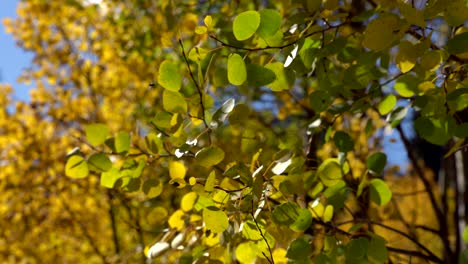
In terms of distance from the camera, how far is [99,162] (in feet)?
3.80

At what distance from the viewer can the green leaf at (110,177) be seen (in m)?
1.19

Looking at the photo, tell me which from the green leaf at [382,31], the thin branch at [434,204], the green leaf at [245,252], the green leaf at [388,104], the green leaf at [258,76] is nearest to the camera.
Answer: the green leaf at [382,31]

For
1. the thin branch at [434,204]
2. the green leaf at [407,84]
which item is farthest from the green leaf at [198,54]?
the thin branch at [434,204]

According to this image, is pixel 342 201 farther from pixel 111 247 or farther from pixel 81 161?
pixel 111 247

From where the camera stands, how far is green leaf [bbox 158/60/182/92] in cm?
97

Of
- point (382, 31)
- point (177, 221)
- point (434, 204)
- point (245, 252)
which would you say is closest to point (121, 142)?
point (177, 221)

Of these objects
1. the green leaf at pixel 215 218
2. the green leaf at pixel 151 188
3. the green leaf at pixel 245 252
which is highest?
the green leaf at pixel 215 218

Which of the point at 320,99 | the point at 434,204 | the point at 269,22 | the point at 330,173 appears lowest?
the point at 434,204

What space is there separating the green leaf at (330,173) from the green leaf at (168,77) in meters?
0.37

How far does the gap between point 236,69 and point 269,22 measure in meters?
0.09

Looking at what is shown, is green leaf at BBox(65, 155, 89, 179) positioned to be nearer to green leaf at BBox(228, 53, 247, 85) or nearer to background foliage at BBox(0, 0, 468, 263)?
background foliage at BBox(0, 0, 468, 263)

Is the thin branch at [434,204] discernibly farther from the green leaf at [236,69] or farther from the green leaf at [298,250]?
the green leaf at [236,69]

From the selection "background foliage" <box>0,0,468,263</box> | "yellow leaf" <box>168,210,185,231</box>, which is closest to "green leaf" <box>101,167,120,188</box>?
"background foliage" <box>0,0,468,263</box>

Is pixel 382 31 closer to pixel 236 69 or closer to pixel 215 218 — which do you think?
pixel 236 69
